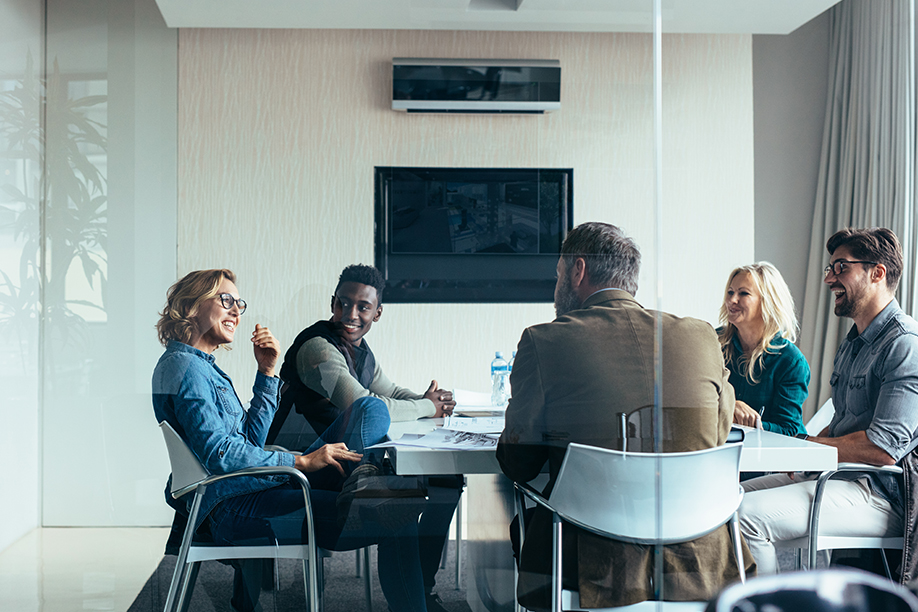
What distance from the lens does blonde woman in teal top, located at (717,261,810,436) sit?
2.00 metres

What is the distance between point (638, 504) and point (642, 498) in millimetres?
49

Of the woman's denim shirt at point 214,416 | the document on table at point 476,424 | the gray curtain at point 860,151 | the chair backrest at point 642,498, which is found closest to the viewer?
the chair backrest at point 642,498

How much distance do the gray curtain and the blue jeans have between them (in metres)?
1.33

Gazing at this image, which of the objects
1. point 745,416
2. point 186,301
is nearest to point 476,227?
point 186,301

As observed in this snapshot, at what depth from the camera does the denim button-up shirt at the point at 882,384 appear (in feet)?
6.40

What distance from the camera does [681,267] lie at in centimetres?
211

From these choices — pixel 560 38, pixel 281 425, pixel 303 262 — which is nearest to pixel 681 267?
pixel 560 38

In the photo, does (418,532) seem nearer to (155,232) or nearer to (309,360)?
(309,360)

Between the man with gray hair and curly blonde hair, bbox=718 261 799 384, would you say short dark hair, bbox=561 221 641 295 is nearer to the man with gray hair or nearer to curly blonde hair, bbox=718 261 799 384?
the man with gray hair

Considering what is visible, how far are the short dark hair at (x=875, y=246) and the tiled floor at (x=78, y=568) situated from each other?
232 cm

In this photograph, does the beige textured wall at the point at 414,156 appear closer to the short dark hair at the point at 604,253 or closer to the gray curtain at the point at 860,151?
the short dark hair at the point at 604,253

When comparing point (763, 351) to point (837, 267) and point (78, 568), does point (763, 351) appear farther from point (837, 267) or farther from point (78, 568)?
point (78, 568)

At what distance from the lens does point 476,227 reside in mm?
2082

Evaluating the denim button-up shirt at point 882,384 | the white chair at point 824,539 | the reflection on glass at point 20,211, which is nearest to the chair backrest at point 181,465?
the reflection on glass at point 20,211
